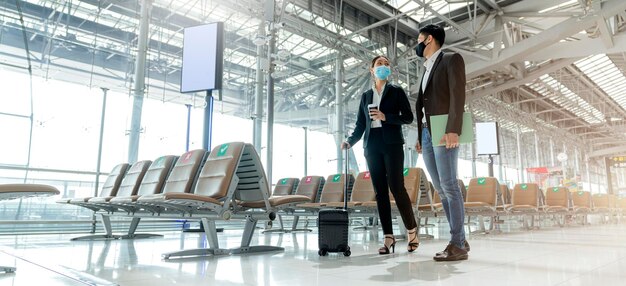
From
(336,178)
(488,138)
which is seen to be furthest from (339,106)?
(336,178)

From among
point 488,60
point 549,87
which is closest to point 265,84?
point 488,60

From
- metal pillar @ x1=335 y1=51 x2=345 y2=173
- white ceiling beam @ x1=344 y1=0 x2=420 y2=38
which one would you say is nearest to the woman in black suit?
metal pillar @ x1=335 y1=51 x2=345 y2=173

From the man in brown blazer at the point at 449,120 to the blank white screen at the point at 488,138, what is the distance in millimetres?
8218

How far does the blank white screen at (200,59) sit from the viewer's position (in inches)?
196

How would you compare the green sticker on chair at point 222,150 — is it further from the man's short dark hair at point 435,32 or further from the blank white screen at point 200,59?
the blank white screen at point 200,59

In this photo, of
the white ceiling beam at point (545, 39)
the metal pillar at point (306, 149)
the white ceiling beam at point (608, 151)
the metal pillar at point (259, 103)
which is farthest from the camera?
the white ceiling beam at point (608, 151)

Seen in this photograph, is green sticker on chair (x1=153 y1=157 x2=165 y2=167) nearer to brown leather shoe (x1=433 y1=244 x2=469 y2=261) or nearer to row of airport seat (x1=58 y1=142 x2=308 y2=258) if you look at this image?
row of airport seat (x1=58 y1=142 x2=308 y2=258)

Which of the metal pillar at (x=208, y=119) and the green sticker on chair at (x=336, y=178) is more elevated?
the metal pillar at (x=208, y=119)

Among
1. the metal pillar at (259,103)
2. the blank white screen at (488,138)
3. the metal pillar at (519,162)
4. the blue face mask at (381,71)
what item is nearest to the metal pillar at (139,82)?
the metal pillar at (259,103)

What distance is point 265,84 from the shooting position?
9.10m

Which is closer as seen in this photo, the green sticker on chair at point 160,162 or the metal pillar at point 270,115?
the green sticker on chair at point 160,162

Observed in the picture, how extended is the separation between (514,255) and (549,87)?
16.7 metres

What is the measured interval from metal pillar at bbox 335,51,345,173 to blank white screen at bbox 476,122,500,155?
337 centimetres

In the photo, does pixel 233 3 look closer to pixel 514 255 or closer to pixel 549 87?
pixel 514 255
